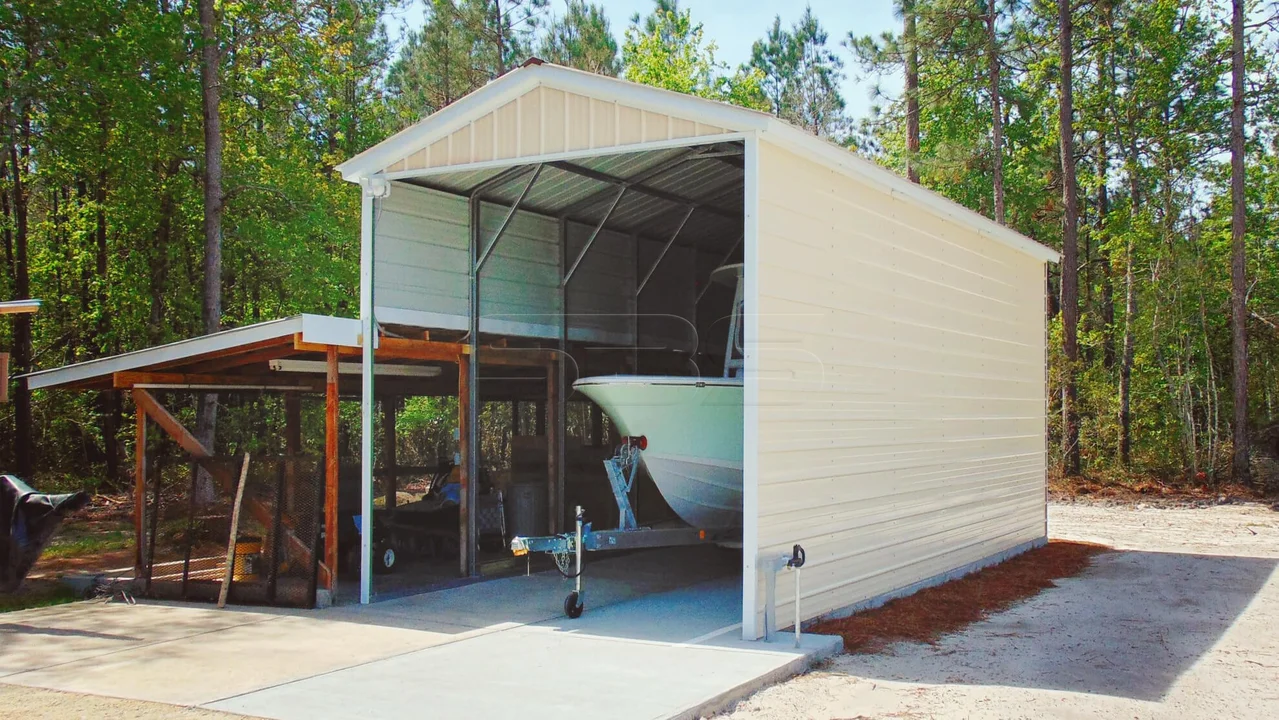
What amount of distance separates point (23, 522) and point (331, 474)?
10.2 feet

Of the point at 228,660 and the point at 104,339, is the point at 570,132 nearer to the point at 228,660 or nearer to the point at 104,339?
the point at 228,660

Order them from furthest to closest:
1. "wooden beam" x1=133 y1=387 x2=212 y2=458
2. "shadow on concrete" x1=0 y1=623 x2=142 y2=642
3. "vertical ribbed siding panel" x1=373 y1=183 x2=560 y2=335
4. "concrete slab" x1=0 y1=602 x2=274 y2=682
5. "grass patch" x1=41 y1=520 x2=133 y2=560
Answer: "grass patch" x1=41 y1=520 x2=133 y2=560 → "vertical ribbed siding panel" x1=373 y1=183 x2=560 y2=335 → "wooden beam" x1=133 y1=387 x2=212 y2=458 → "shadow on concrete" x1=0 y1=623 x2=142 y2=642 → "concrete slab" x1=0 y1=602 x2=274 y2=682

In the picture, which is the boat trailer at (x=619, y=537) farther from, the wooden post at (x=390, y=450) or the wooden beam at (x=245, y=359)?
the wooden post at (x=390, y=450)

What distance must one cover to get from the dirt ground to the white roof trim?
463 cm

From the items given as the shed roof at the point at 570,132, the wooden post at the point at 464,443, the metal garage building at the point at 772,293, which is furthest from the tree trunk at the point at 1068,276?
the wooden post at the point at 464,443

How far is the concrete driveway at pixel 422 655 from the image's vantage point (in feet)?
17.2

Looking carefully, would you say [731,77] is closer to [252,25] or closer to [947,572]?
[252,25]

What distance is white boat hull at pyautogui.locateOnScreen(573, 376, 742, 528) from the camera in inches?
335

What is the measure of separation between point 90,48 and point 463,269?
924cm

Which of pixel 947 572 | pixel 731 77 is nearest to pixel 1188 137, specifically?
pixel 731 77

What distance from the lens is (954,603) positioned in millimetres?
8477

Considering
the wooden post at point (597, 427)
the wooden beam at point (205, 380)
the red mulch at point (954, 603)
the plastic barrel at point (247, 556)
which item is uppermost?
the wooden beam at point (205, 380)

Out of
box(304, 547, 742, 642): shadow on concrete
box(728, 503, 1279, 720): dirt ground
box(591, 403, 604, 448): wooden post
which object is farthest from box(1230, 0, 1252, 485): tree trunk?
box(304, 547, 742, 642): shadow on concrete

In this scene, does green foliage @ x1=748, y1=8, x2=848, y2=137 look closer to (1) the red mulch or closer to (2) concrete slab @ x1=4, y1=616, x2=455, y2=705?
(1) the red mulch
